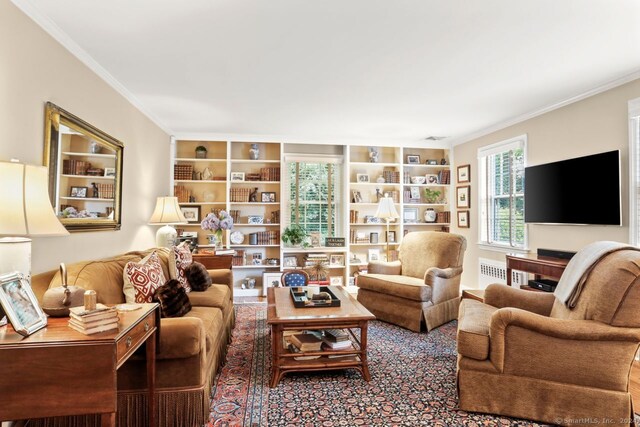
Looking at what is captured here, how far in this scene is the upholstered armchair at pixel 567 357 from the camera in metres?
1.96

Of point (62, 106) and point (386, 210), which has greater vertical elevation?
point (62, 106)

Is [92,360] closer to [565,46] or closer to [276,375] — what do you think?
[276,375]

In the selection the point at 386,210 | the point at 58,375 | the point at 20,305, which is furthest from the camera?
the point at 386,210

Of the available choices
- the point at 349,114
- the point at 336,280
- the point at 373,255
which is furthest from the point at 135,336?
the point at 373,255

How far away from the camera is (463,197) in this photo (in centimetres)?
575

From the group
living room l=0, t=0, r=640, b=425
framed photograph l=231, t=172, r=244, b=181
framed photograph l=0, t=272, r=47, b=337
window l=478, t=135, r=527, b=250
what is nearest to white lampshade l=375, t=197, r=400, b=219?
living room l=0, t=0, r=640, b=425

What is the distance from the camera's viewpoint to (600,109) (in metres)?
3.54

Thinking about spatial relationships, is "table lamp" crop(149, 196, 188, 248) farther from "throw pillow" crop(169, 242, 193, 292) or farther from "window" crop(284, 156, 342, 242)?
"window" crop(284, 156, 342, 242)

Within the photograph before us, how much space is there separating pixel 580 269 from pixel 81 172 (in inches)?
142

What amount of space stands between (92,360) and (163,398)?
0.81 meters

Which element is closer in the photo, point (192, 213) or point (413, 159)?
point (192, 213)

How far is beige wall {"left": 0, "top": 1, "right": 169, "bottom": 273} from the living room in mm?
12

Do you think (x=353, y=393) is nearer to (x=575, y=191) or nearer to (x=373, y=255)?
(x=575, y=191)

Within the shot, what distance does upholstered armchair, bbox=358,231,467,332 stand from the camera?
3.68 metres
